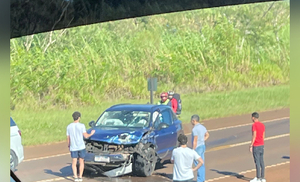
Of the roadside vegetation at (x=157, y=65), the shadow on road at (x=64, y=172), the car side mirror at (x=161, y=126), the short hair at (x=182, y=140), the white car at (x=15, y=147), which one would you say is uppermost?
the roadside vegetation at (x=157, y=65)

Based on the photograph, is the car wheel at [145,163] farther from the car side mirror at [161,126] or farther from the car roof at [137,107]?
the car roof at [137,107]

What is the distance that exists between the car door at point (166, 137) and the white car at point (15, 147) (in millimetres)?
2066

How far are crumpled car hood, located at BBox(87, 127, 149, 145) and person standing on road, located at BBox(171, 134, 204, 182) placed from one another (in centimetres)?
80

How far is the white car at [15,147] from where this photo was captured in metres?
6.73

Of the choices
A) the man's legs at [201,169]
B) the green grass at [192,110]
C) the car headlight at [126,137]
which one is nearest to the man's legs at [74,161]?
the green grass at [192,110]

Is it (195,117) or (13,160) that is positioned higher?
(195,117)

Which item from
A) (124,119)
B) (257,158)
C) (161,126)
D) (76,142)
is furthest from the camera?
(76,142)

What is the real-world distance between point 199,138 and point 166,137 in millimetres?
408

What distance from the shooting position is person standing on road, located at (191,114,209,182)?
579 cm

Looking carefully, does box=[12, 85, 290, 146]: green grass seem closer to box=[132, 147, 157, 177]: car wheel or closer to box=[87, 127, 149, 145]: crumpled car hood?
box=[87, 127, 149, 145]: crumpled car hood

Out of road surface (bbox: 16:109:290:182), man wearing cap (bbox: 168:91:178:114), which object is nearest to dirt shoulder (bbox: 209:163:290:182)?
A: road surface (bbox: 16:109:290:182)

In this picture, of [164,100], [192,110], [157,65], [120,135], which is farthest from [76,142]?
[192,110]

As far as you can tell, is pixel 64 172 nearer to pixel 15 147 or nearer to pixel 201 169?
pixel 15 147

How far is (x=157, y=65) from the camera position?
6.37 metres
